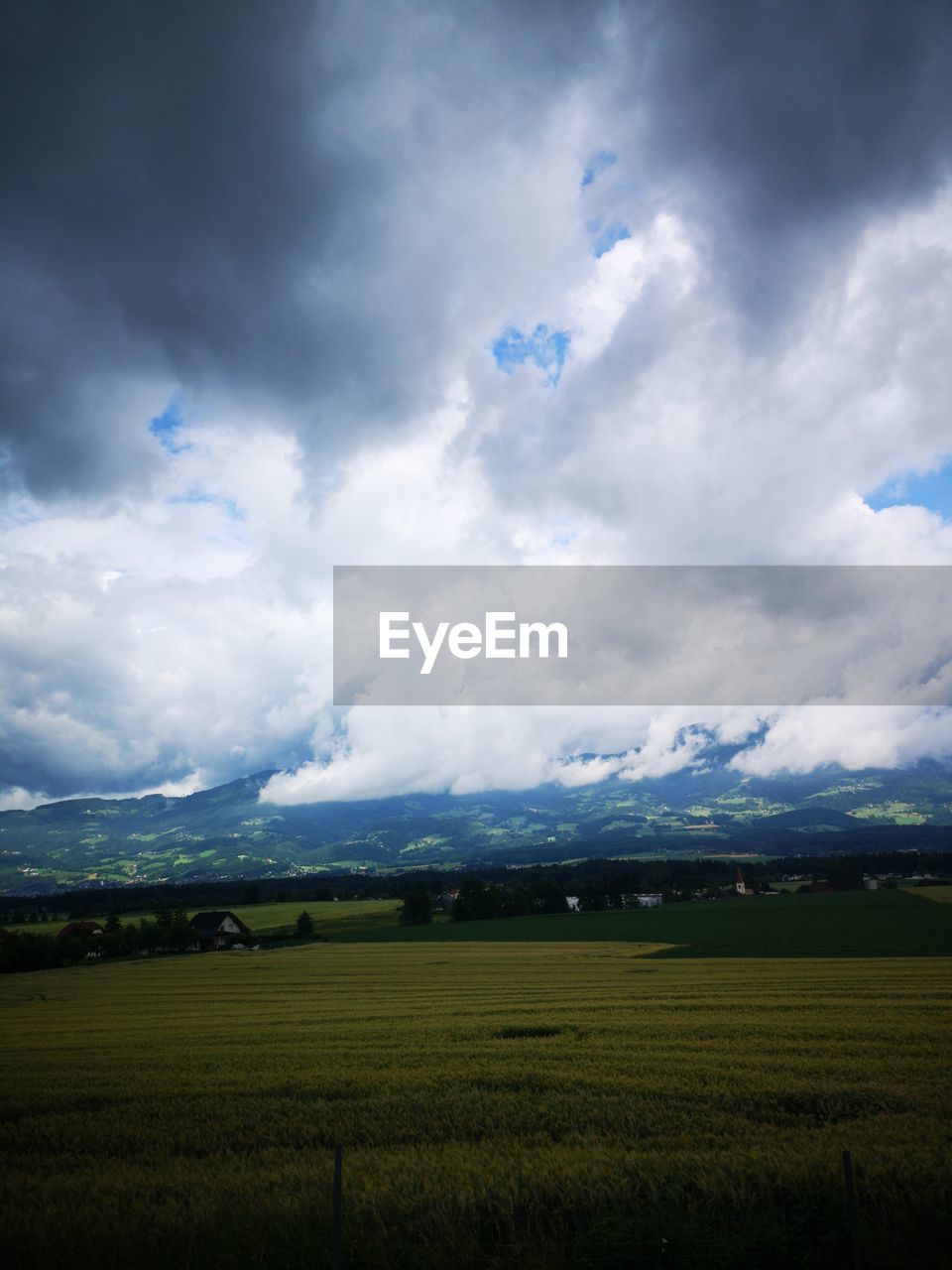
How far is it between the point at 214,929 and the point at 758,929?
73.5 m

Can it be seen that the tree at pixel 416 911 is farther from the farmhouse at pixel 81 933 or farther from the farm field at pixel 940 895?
the farm field at pixel 940 895

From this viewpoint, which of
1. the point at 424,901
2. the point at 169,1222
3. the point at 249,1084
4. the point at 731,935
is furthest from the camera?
the point at 424,901

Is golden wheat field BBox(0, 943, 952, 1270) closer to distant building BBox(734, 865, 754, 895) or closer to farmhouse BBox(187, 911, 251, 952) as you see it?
farmhouse BBox(187, 911, 251, 952)

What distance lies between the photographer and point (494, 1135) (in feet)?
41.8

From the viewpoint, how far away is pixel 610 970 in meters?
43.2

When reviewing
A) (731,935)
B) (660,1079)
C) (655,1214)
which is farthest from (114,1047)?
(731,935)

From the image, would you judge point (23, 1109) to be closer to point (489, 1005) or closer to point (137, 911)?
point (489, 1005)

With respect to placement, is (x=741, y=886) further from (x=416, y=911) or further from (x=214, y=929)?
(x=214, y=929)

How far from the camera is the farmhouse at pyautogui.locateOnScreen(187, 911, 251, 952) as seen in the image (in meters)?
93.1

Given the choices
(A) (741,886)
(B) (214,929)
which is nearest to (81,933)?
(B) (214,929)

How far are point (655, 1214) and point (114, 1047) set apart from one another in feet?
70.2

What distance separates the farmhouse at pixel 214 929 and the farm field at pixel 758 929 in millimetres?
15599

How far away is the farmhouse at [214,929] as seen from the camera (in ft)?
306

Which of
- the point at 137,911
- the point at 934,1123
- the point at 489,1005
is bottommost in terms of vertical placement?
the point at 137,911
